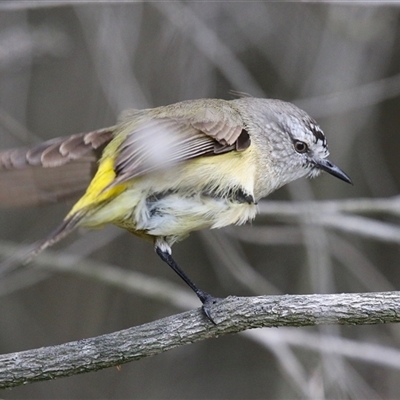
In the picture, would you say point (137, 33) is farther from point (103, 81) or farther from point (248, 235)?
point (248, 235)

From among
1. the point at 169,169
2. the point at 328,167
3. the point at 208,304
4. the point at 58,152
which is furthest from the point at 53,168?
the point at 328,167

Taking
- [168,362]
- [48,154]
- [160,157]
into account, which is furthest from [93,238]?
[160,157]

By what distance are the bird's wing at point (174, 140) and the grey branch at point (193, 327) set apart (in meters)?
0.60

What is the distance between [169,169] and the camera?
2.87 m

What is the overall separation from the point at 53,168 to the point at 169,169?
54 centimetres

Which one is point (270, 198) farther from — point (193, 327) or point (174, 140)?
point (193, 327)

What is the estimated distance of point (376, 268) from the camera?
5.69 metres

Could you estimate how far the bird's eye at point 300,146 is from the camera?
356 cm

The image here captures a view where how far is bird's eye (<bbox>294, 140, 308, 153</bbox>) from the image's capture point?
3561mm

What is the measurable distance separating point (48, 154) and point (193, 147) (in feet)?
2.11

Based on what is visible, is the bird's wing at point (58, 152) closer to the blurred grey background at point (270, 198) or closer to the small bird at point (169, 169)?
the small bird at point (169, 169)

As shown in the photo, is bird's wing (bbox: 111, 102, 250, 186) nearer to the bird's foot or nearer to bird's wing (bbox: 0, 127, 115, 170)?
bird's wing (bbox: 0, 127, 115, 170)

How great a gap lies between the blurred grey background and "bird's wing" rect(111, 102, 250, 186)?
1196mm

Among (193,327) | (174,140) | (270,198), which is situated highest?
(174,140)
